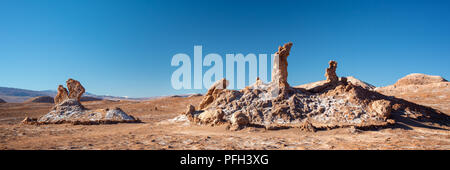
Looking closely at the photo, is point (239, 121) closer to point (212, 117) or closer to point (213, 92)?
point (212, 117)

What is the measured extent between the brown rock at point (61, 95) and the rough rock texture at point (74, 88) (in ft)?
1.05

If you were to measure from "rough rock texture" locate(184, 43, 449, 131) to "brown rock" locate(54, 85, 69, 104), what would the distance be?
9782 mm

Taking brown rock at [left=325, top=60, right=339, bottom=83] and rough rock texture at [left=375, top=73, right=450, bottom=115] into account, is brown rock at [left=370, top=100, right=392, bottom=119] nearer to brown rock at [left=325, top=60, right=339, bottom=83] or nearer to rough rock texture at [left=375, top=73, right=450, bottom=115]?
brown rock at [left=325, top=60, right=339, bottom=83]

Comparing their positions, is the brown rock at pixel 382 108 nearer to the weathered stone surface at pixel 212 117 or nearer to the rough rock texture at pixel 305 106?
the rough rock texture at pixel 305 106

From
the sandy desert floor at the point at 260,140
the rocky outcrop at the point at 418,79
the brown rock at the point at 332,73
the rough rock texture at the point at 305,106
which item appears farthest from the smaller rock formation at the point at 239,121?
the rocky outcrop at the point at 418,79

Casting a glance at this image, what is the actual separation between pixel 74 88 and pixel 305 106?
616 inches

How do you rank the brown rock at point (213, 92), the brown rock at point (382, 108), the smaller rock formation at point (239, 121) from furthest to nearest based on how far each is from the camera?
1. the brown rock at point (213, 92)
2. the brown rock at point (382, 108)
3. the smaller rock formation at point (239, 121)

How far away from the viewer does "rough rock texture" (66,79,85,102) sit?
1519 centimetres

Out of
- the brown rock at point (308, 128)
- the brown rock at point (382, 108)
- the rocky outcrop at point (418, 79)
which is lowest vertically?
the brown rock at point (308, 128)

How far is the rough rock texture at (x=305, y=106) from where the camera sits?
999 cm

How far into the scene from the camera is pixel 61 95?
1530 centimetres

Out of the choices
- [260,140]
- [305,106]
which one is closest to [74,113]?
[260,140]

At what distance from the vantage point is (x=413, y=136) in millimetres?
7805

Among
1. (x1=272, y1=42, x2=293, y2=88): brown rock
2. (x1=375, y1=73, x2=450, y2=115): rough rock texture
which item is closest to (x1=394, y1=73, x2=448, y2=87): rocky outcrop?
(x1=375, y1=73, x2=450, y2=115): rough rock texture
